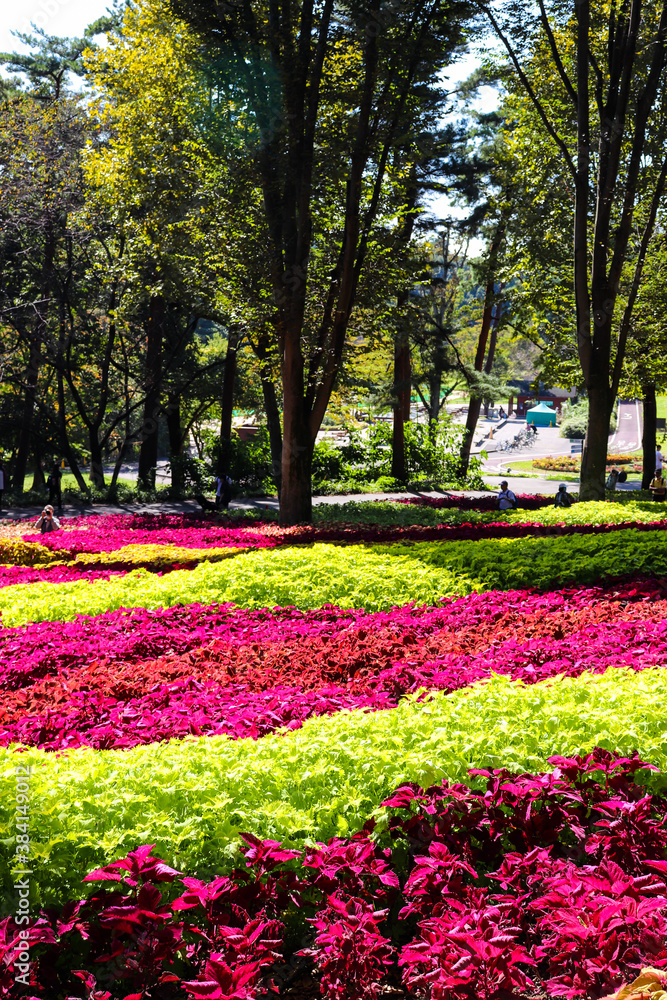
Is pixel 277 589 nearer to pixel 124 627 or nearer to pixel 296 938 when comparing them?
pixel 124 627

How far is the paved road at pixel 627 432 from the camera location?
62.7m

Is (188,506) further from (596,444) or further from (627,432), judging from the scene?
(627,432)

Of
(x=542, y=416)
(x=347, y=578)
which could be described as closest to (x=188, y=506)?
(x=347, y=578)

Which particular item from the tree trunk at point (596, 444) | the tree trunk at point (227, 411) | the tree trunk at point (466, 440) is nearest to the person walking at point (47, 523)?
the tree trunk at point (596, 444)

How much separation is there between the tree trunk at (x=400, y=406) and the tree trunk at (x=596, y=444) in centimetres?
1325

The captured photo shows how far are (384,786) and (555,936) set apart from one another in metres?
0.84

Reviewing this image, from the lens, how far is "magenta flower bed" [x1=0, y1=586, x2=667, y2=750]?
4.48 meters

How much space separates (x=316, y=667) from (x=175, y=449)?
84.9 feet

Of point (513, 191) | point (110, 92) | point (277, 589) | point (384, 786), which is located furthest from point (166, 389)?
point (384, 786)

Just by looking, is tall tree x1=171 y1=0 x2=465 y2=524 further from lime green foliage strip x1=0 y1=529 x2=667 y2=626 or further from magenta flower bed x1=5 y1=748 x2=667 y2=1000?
magenta flower bed x1=5 y1=748 x2=667 y2=1000

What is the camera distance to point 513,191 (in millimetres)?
27266

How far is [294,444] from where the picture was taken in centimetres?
1420

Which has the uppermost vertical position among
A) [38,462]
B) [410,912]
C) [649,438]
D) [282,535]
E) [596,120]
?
[596,120]

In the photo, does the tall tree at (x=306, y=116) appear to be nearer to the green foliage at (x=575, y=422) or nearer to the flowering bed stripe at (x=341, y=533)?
the flowering bed stripe at (x=341, y=533)
